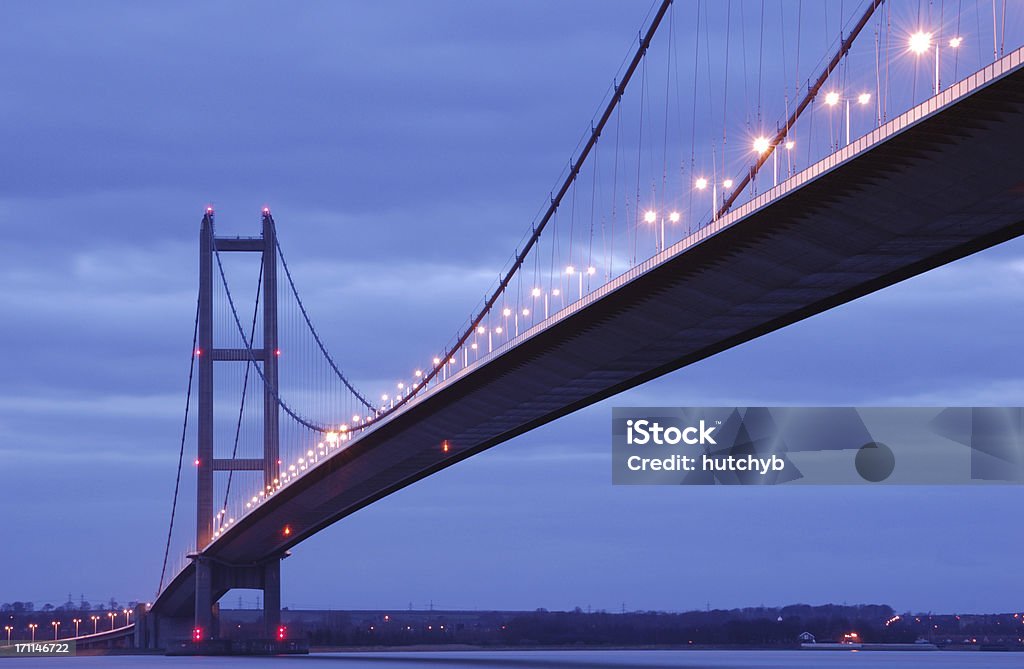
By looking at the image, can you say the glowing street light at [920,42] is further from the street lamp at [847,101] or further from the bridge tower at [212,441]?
the bridge tower at [212,441]

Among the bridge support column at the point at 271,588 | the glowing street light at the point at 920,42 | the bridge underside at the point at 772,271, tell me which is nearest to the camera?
the glowing street light at the point at 920,42

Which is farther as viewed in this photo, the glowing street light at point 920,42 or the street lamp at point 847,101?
the street lamp at point 847,101

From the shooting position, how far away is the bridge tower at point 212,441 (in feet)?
256

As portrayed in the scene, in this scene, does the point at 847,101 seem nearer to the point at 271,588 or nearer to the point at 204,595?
the point at 204,595

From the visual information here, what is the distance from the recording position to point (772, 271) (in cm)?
3108

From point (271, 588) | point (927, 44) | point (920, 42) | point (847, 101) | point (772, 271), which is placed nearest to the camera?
point (920, 42)

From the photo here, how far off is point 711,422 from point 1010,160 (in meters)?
16.2

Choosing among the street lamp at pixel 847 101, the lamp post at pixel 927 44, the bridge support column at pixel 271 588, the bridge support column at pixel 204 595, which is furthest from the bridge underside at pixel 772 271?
the bridge support column at pixel 271 588

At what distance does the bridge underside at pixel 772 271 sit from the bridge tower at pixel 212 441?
24530mm

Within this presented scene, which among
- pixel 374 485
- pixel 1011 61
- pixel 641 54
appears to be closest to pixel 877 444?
pixel 641 54

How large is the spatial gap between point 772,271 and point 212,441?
2142 inches

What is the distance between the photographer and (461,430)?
5172 centimetres

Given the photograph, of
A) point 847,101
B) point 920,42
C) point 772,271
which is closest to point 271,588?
point 772,271

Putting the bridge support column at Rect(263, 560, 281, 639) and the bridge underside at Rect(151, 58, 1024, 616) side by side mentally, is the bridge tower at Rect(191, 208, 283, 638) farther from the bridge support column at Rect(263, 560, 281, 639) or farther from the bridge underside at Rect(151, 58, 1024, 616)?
the bridge underside at Rect(151, 58, 1024, 616)
